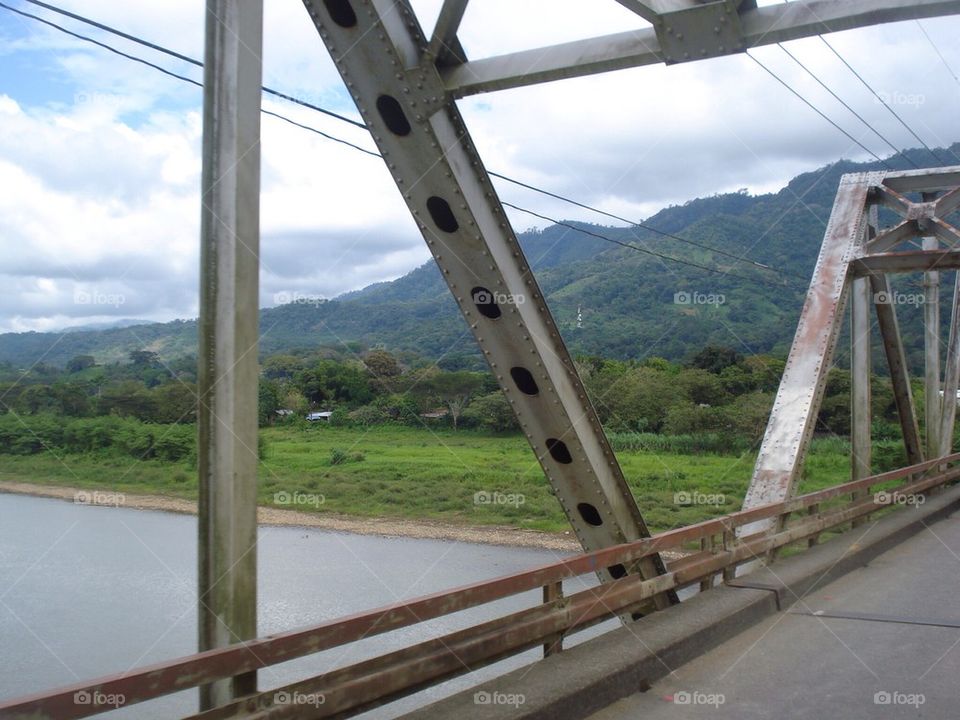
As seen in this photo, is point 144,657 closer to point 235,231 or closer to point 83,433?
point 235,231

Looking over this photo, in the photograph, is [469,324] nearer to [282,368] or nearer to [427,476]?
[427,476]

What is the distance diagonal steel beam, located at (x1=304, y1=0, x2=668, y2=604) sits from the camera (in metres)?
4.42

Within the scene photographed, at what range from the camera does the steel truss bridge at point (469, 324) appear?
11.1 ft

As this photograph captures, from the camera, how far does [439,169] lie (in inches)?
179

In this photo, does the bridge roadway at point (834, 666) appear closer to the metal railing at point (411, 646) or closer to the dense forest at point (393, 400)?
the metal railing at point (411, 646)

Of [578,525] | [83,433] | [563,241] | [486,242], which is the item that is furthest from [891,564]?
[563,241]

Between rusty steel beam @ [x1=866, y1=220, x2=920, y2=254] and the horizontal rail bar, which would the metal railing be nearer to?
the horizontal rail bar

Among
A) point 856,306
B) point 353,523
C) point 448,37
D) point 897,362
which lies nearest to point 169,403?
point 353,523

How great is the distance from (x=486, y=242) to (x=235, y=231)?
1596mm

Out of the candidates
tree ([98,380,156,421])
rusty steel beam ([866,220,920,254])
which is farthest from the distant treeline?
rusty steel beam ([866,220,920,254])

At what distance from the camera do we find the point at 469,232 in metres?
4.66

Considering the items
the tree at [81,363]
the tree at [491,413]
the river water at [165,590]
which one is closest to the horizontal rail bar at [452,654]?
the river water at [165,590]

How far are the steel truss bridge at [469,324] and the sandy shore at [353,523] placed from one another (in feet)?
64.2

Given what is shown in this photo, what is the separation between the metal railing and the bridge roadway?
538 millimetres
